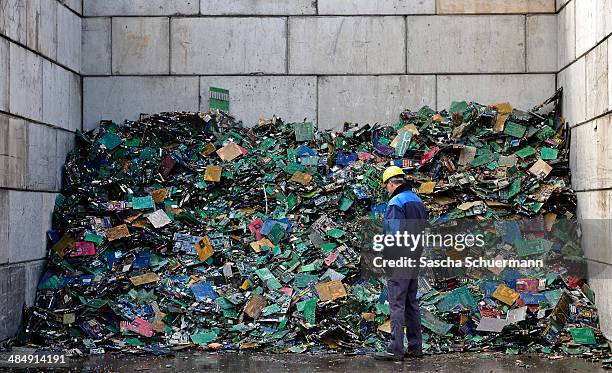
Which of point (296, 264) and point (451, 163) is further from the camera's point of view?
point (451, 163)

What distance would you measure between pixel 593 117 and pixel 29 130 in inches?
302

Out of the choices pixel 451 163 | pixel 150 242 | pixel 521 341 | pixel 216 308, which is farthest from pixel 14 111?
pixel 521 341

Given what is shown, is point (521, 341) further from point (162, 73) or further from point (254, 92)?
point (162, 73)

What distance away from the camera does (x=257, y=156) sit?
42.2 feet

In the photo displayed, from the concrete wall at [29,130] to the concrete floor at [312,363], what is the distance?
1.87 meters

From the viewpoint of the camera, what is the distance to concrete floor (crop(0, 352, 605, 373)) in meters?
9.11

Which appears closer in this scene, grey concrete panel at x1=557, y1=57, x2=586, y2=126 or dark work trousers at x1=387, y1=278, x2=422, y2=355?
dark work trousers at x1=387, y1=278, x2=422, y2=355

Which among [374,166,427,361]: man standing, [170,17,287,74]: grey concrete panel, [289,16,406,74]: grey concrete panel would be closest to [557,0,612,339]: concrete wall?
[374,166,427,361]: man standing

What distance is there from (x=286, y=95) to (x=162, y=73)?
6.86 ft

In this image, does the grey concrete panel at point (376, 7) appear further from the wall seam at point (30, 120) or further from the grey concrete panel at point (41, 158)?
the grey concrete panel at point (41, 158)

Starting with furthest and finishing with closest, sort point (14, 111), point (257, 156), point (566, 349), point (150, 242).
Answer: point (257, 156) < point (150, 242) < point (14, 111) < point (566, 349)

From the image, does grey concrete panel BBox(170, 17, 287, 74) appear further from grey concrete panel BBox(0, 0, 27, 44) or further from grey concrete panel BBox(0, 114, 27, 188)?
grey concrete panel BBox(0, 114, 27, 188)

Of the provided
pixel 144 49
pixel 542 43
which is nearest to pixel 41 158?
pixel 144 49

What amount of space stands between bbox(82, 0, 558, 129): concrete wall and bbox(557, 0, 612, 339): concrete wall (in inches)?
39.4
